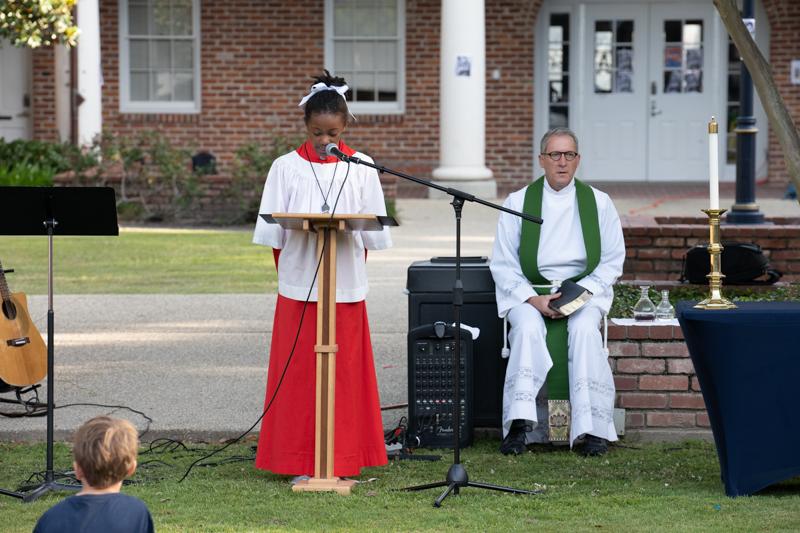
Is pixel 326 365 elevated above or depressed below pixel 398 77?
below

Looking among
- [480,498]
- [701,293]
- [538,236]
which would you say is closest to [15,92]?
[701,293]

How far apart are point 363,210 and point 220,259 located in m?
7.60

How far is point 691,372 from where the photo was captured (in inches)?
Result: 262

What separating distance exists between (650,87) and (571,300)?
48.5ft

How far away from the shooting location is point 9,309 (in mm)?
6949

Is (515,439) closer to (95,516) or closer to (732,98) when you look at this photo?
(95,516)

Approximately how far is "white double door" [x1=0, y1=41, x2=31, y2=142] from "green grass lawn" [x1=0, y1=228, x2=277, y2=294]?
241 inches

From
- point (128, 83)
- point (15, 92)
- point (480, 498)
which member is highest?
point (128, 83)

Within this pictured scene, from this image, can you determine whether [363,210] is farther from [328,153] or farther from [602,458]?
[602,458]

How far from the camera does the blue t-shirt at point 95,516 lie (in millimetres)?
3363

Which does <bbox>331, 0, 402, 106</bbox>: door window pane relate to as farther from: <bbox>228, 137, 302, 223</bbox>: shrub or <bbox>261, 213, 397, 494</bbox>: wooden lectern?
<bbox>261, 213, 397, 494</bbox>: wooden lectern

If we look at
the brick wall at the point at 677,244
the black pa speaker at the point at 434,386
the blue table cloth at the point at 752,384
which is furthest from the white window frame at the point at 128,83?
the blue table cloth at the point at 752,384

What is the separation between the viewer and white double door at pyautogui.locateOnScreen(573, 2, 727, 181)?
20516 millimetres

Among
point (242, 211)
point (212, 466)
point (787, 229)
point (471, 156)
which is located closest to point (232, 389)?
point (212, 466)
